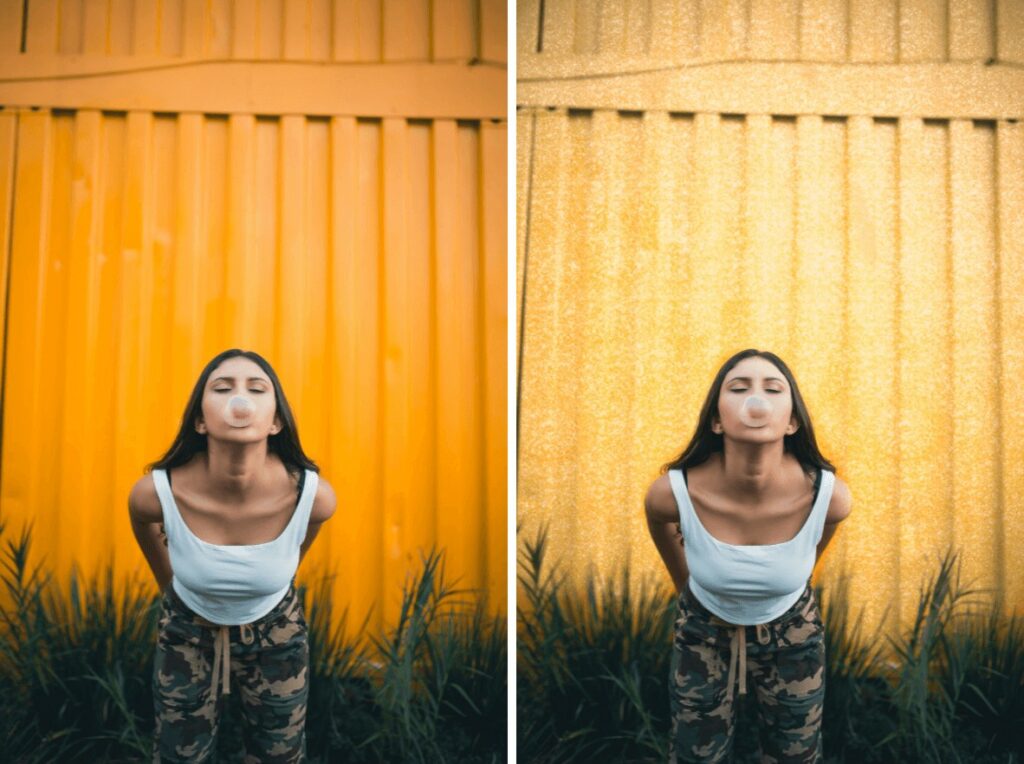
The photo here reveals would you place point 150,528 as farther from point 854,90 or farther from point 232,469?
point 854,90

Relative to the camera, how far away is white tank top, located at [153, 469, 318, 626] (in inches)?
92.2

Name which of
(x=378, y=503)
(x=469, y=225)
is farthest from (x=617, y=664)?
(x=469, y=225)

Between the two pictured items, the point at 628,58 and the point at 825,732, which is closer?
the point at 825,732

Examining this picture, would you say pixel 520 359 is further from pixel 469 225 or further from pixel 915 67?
pixel 915 67

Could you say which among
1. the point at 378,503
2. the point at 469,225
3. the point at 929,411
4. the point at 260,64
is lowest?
the point at 378,503

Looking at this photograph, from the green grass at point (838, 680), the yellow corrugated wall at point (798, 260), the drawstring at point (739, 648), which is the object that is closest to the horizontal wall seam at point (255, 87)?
the yellow corrugated wall at point (798, 260)

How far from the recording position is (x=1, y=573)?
245 centimetres

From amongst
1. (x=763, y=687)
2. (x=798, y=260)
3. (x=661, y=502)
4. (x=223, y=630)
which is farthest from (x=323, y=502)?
(x=798, y=260)

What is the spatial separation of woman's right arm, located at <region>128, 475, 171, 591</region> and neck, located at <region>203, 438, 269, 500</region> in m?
0.16

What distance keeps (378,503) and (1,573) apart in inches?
39.8

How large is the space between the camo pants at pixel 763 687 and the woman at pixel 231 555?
1.02 meters

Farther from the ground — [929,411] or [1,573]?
[929,411]

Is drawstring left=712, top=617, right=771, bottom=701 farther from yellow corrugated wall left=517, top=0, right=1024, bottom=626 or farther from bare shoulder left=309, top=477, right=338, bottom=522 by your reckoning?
bare shoulder left=309, top=477, right=338, bottom=522

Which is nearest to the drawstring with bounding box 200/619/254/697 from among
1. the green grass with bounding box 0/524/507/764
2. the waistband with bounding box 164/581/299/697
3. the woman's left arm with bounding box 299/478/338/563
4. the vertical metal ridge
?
the waistband with bounding box 164/581/299/697
